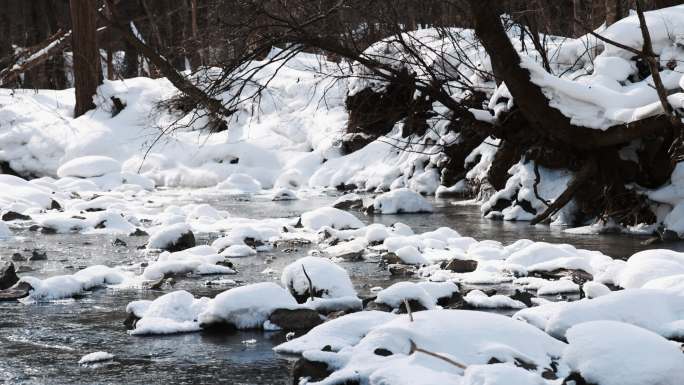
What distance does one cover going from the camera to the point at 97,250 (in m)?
8.42

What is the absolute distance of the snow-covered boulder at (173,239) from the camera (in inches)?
332

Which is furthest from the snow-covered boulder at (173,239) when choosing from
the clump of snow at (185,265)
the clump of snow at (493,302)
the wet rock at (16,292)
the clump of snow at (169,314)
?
the clump of snow at (493,302)

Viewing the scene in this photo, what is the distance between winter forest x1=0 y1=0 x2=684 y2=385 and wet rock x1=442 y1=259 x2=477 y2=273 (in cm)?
1

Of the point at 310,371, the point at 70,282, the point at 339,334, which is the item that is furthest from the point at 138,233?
the point at 310,371

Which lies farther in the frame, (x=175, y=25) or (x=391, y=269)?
(x=175, y=25)

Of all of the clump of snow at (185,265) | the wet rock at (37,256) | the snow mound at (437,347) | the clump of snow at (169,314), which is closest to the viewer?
the snow mound at (437,347)

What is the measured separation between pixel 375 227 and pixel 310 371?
473cm

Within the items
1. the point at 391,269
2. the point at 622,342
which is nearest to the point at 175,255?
the point at 391,269

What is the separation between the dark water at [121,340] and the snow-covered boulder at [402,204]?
3028 mm

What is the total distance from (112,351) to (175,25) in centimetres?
2520

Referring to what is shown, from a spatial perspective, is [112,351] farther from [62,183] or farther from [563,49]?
[62,183]

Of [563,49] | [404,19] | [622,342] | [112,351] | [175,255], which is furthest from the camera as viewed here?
[404,19]

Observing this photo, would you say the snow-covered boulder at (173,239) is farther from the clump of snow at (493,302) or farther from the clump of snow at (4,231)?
the clump of snow at (493,302)

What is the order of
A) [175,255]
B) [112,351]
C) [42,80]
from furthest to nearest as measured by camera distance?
[42,80]
[175,255]
[112,351]
